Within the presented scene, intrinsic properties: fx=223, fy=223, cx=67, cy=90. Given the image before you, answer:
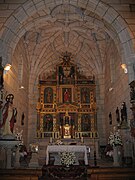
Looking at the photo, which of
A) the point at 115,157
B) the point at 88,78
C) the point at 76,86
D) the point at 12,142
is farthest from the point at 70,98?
the point at 12,142

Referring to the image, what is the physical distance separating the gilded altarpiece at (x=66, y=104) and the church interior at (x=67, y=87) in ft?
0.27

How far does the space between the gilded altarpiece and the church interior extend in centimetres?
8

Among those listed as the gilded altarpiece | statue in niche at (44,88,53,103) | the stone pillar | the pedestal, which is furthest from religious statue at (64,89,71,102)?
the stone pillar

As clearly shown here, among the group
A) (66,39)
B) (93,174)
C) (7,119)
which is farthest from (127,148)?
(66,39)

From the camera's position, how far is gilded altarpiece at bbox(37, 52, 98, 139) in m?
18.3

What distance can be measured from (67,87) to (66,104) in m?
1.74

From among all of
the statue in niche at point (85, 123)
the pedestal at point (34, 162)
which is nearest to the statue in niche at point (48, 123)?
the statue in niche at point (85, 123)

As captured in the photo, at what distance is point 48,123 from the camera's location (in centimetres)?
1864

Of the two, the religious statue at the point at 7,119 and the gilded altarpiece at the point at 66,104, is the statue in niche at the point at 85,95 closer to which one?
the gilded altarpiece at the point at 66,104

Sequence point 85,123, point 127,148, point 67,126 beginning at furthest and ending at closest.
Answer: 1. point 85,123
2. point 67,126
3. point 127,148

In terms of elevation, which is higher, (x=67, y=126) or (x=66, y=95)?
(x=66, y=95)

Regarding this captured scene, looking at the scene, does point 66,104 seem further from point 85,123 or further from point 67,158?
point 67,158

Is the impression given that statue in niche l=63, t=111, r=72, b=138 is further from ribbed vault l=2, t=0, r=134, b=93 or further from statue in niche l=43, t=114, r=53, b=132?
ribbed vault l=2, t=0, r=134, b=93

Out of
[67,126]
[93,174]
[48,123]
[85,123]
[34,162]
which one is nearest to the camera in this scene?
[93,174]
